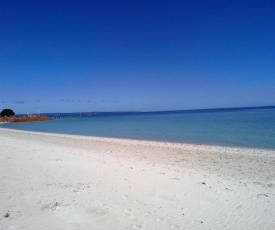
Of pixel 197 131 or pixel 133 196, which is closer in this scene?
pixel 133 196

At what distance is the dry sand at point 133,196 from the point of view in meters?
5.96

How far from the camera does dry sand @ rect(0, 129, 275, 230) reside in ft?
19.6

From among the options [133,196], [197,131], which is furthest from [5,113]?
[133,196]

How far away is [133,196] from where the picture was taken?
25.3 ft

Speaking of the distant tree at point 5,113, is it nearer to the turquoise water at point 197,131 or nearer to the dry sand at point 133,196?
the turquoise water at point 197,131

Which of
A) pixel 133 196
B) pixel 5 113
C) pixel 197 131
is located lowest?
pixel 197 131

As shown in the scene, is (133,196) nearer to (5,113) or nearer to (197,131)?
(197,131)

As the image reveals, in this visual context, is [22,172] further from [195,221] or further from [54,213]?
[195,221]

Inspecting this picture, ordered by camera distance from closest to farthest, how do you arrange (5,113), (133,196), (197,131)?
(133,196) < (197,131) < (5,113)

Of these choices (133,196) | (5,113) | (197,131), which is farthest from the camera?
(5,113)

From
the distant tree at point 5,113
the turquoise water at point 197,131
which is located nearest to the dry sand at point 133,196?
the turquoise water at point 197,131

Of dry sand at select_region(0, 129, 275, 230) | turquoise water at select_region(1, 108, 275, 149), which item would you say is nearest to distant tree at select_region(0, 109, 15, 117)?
turquoise water at select_region(1, 108, 275, 149)

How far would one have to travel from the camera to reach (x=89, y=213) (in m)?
6.32

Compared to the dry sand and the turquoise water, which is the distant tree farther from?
the dry sand
